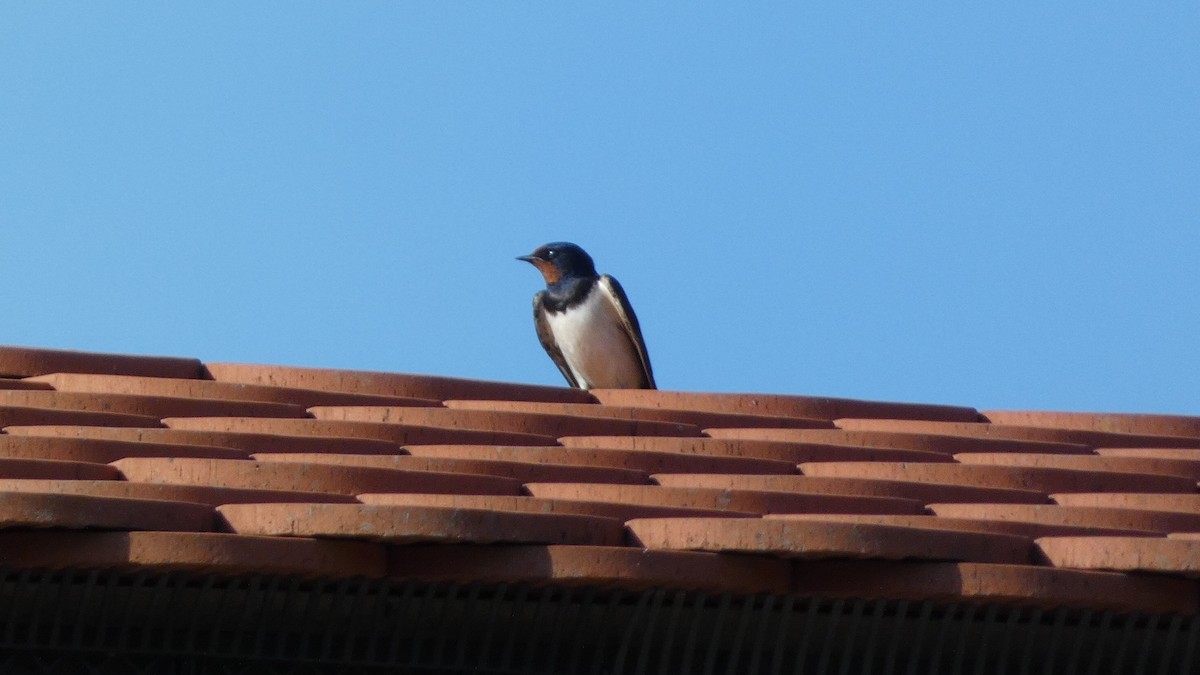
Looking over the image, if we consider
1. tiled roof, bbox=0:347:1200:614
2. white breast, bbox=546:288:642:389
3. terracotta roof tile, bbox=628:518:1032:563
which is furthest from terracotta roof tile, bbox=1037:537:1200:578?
white breast, bbox=546:288:642:389

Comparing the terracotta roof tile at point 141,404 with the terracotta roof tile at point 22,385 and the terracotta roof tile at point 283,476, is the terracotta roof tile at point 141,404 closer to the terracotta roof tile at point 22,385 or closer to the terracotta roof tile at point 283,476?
the terracotta roof tile at point 22,385

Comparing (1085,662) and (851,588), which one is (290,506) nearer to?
(851,588)

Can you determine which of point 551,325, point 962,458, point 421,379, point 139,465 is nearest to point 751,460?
point 962,458

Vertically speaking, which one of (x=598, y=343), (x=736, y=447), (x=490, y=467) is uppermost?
(x=598, y=343)

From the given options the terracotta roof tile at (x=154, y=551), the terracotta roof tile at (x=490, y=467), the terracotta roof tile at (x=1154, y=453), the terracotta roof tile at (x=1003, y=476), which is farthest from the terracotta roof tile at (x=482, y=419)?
the terracotta roof tile at (x=154, y=551)

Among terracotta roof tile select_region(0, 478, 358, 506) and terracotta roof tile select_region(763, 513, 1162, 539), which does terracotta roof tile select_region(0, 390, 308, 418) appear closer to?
terracotta roof tile select_region(0, 478, 358, 506)

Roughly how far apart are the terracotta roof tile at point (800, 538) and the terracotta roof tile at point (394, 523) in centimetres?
19

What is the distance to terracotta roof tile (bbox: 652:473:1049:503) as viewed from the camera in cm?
376

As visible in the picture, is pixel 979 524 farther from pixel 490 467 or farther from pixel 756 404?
pixel 756 404

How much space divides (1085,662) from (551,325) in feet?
16.9

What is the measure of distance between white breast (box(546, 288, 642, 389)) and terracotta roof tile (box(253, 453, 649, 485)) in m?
4.27

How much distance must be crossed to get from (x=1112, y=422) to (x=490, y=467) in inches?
77.9

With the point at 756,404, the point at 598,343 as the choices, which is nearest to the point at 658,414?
the point at 756,404

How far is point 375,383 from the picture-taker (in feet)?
15.0
